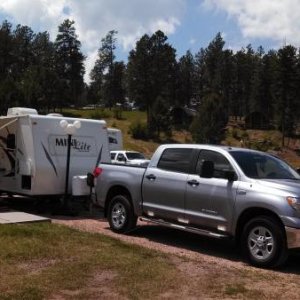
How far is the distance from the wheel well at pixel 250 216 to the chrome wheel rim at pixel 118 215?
2.99 meters

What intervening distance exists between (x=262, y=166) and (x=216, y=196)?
3.37ft

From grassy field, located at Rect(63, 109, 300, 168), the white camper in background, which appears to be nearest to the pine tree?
grassy field, located at Rect(63, 109, 300, 168)

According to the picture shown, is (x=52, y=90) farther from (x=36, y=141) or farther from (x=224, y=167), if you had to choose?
(x=224, y=167)

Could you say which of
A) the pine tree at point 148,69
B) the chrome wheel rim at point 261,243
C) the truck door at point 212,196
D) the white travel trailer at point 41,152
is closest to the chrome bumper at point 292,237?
the chrome wheel rim at point 261,243

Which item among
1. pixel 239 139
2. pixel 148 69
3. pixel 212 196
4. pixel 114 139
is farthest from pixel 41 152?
pixel 148 69

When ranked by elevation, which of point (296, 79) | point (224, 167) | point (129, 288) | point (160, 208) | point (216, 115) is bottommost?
point (129, 288)

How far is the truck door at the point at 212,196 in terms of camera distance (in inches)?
387

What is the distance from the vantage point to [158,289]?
24.6 feet

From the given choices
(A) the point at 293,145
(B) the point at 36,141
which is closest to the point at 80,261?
(B) the point at 36,141

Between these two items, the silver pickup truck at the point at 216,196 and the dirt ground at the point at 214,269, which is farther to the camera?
the silver pickup truck at the point at 216,196

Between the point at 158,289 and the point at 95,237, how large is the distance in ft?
11.5

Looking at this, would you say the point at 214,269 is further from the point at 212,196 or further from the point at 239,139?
the point at 239,139

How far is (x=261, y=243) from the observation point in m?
9.28

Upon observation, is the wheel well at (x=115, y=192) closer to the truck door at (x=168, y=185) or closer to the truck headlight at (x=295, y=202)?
the truck door at (x=168, y=185)
